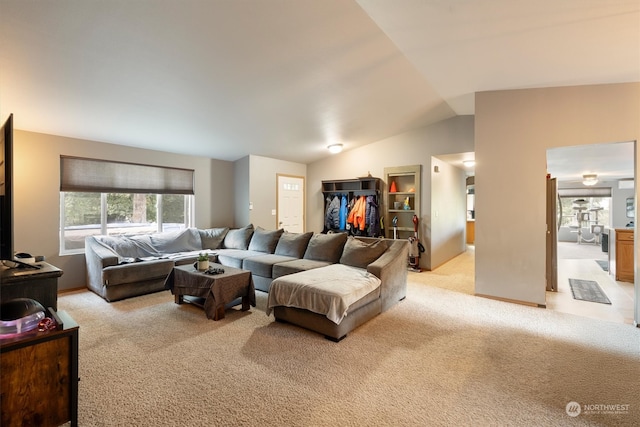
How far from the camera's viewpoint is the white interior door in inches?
279

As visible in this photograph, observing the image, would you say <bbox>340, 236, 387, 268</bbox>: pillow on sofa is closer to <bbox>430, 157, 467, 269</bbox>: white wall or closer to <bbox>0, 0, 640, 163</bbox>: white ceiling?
<bbox>0, 0, 640, 163</bbox>: white ceiling

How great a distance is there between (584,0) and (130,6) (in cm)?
334

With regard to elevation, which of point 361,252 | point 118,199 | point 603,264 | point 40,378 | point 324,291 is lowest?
point 603,264

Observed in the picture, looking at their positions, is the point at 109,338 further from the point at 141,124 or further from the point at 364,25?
the point at 364,25

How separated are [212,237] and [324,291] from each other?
3.66 metres

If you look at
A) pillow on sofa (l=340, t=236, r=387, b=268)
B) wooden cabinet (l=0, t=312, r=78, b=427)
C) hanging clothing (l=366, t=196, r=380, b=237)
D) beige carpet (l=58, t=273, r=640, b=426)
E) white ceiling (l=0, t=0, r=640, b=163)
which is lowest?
beige carpet (l=58, t=273, r=640, b=426)

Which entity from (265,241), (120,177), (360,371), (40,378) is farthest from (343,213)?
(40,378)

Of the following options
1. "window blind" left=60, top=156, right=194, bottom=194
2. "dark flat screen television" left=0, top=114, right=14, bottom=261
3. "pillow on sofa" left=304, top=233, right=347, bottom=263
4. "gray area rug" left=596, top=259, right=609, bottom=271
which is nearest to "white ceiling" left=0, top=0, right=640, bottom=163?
"window blind" left=60, top=156, right=194, bottom=194

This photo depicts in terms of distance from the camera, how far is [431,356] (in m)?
2.63

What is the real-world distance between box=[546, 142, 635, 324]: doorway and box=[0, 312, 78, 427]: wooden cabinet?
4.89 metres

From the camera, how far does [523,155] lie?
4027 mm

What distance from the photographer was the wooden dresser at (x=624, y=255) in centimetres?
498

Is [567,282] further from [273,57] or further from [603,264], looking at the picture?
[273,57]

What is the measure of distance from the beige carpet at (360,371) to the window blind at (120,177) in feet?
6.91
